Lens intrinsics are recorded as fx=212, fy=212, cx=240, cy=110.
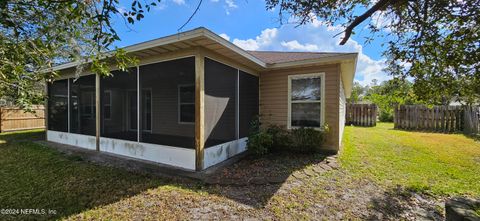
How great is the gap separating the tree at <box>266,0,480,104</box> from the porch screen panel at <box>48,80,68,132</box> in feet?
25.6

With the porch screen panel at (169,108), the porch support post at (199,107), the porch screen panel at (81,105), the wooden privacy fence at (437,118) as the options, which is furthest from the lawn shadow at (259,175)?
the wooden privacy fence at (437,118)

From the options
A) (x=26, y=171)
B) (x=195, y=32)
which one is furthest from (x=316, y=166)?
(x=26, y=171)

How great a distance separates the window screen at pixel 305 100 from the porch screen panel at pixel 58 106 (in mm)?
7835

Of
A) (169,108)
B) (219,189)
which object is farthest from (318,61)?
(169,108)

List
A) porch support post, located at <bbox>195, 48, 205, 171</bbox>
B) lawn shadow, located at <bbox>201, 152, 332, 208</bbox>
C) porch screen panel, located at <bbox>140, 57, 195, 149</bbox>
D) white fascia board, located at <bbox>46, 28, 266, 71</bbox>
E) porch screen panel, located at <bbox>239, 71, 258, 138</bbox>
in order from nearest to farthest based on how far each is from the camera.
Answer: lawn shadow, located at <bbox>201, 152, 332, 208</bbox> < white fascia board, located at <bbox>46, 28, 266, 71</bbox> < porch support post, located at <bbox>195, 48, 205, 171</bbox> < porch screen panel, located at <bbox>239, 71, 258, 138</bbox> < porch screen panel, located at <bbox>140, 57, 195, 149</bbox>

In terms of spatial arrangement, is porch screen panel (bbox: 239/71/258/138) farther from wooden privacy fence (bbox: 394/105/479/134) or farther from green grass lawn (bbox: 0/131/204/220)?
wooden privacy fence (bbox: 394/105/479/134)

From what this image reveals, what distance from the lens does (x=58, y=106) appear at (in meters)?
7.83

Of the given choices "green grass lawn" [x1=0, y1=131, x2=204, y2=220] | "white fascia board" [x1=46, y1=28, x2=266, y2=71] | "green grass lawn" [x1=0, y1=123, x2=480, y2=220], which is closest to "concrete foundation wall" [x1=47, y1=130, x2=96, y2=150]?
"green grass lawn" [x1=0, y1=123, x2=480, y2=220]

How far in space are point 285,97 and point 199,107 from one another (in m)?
2.97

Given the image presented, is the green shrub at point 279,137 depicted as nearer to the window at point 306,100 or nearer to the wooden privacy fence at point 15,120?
the window at point 306,100

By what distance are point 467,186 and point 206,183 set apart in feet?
15.6

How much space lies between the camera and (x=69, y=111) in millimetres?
7301

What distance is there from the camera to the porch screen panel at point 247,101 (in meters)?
5.82

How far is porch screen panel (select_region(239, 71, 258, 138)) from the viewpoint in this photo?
19.1 ft
